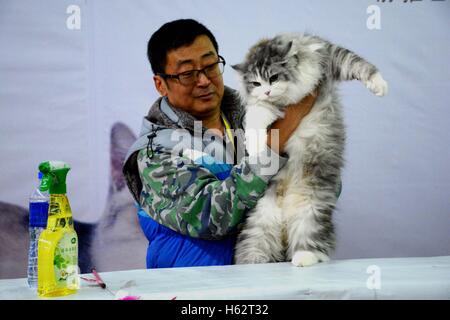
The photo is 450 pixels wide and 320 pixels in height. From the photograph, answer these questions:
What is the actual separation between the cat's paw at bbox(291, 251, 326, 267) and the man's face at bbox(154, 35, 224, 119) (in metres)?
Answer: 0.69

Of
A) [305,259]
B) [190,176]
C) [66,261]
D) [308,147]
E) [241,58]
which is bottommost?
[305,259]

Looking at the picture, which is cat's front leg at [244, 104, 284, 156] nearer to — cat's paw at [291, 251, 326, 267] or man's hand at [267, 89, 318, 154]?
man's hand at [267, 89, 318, 154]

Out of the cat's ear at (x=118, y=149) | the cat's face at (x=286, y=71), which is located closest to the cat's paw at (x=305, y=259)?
the cat's face at (x=286, y=71)

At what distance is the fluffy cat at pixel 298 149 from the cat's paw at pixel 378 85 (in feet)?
0.36

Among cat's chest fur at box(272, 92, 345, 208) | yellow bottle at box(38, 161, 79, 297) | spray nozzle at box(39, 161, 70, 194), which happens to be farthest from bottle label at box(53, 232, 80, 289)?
cat's chest fur at box(272, 92, 345, 208)

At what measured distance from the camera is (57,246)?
1.22 meters

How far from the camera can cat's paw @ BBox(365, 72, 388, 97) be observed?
154 cm

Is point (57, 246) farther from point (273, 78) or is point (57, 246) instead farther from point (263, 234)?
point (273, 78)

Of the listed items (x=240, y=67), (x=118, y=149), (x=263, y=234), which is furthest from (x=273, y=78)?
(x=118, y=149)

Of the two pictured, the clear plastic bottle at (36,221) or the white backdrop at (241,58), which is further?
the white backdrop at (241,58)

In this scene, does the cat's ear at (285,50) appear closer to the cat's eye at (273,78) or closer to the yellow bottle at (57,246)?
the cat's eye at (273,78)

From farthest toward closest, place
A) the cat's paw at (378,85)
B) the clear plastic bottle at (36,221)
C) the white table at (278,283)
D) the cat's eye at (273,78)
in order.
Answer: the cat's eye at (273,78) < the cat's paw at (378,85) < the clear plastic bottle at (36,221) < the white table at (278,283)

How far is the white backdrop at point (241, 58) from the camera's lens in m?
1.90

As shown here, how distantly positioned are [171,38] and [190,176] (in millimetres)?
578
